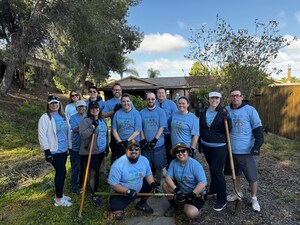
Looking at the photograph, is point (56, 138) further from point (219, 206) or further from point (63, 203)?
point (219, 206)

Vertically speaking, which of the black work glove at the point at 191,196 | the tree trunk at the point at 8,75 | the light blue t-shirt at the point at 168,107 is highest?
the tree trunk at the point at 8,75

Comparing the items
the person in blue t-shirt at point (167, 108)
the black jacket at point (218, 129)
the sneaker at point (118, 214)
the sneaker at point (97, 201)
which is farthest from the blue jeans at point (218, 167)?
the sneaker at point (97, 201)

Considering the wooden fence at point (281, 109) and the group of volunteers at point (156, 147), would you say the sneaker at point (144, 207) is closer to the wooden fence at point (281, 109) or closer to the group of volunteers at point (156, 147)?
the group of volunteers at point (156, 147)

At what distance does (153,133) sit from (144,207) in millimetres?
1176

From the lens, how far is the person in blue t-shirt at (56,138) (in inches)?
155

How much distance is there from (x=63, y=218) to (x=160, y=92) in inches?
103

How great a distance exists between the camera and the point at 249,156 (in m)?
4.07

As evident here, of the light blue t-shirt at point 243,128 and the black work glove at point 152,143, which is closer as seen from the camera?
the light blue t-shirt at point 243,128

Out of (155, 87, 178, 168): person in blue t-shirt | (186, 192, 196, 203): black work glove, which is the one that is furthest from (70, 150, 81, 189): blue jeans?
(186, 192, 196, 203): black work glove

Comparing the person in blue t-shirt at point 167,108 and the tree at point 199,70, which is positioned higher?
the tree at point 199,70

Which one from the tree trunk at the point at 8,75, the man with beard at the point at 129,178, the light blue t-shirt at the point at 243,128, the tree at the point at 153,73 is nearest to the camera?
the man with beard at the point at 129,178

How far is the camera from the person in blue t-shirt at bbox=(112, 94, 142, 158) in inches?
174

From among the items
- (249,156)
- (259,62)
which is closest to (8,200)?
(249,156)

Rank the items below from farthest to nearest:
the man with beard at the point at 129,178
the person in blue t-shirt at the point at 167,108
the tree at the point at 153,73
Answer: the tree at the point at 153,73 < the person in blue t-shirt at the point at 167,108 < the man with beard at the point at 129,178
